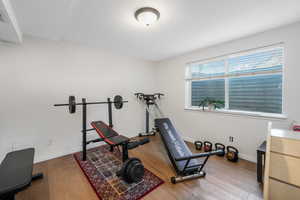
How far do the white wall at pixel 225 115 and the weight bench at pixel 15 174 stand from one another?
10.5 ft

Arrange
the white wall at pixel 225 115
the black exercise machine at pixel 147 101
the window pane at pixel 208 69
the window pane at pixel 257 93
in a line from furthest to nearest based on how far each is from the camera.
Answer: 1. the black exercise machine at pixel 147 101
2. the window pane at pixel 208 69
3. the window pane at pixel 257 93
4. the white wall at pixel 225 115

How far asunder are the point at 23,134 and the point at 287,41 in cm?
489

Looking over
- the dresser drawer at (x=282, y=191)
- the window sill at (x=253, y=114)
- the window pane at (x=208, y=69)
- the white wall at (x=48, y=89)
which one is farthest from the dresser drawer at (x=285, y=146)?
the white wall at (x=48, y=89)

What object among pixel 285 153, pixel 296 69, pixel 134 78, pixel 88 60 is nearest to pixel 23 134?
pixel 88 60

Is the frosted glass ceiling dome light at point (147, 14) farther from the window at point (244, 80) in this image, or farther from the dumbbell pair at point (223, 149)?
the dumbbell pair at point (223, 149)

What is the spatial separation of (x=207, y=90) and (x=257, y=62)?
1.12 m

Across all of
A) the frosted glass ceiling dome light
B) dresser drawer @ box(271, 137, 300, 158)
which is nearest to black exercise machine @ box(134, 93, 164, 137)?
the frosted glass ceiling dome light

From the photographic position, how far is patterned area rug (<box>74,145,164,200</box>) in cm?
167

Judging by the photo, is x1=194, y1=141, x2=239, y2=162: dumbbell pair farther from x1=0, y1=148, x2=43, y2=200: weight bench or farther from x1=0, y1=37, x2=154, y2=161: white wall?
x1=0, y1=148, x2=43, y2=200: weight bench

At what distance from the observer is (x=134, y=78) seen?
392cm

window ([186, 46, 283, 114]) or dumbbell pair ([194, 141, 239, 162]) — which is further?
dumbbell pair ([194, 141, 239, 162])

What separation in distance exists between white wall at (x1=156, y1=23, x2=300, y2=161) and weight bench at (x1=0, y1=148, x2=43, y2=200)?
10.5ft

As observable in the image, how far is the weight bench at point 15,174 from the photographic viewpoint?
3.82 feet

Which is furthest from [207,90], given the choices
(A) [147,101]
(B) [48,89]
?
(B) [48,89]
